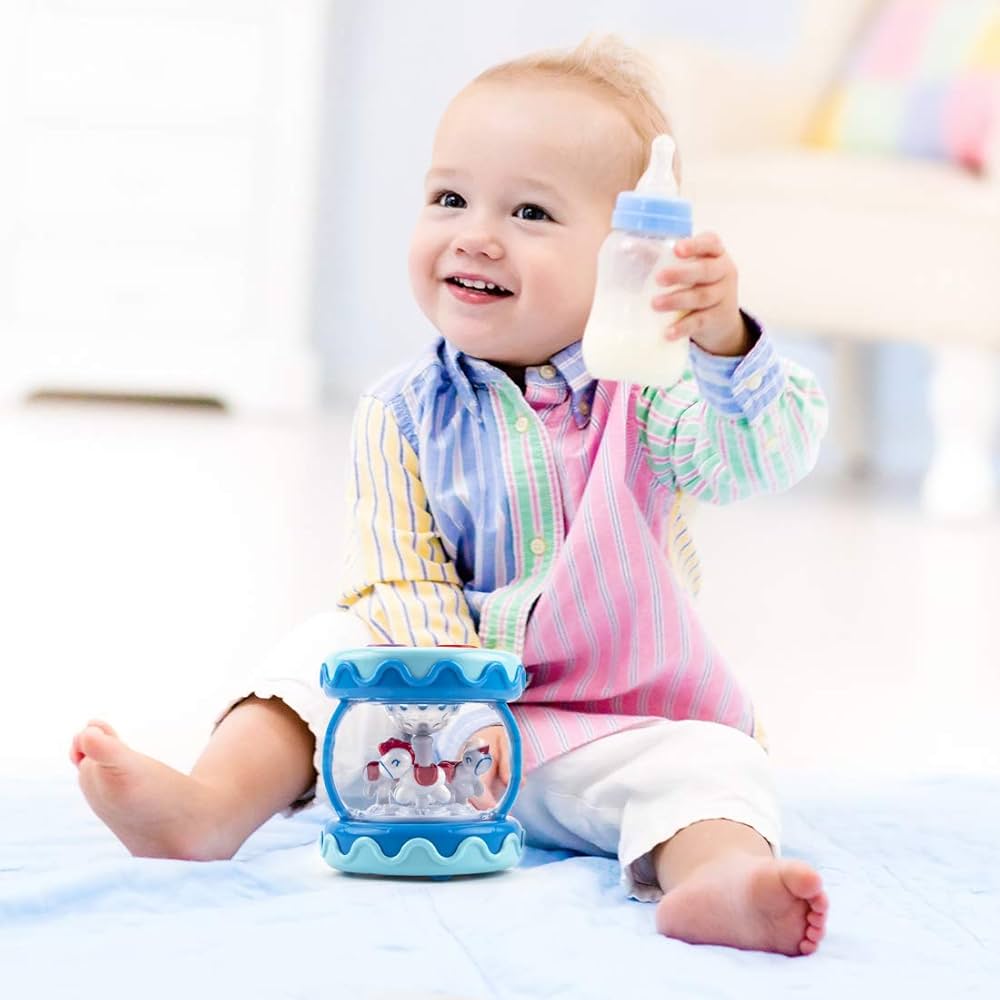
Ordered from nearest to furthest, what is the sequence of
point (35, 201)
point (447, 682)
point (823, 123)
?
point (447, 682) < point (823, 123) < point (35, 201)

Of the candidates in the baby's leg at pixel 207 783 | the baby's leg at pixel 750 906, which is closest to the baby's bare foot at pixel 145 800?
the baby's leg at pixel 207 783

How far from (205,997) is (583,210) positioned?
18.9 inches

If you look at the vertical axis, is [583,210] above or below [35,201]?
below

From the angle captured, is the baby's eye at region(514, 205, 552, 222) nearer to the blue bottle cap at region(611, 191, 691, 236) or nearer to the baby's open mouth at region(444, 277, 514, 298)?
the baby's open mouth at region(444, 277, 514, 298)

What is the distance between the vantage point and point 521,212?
0.97 m

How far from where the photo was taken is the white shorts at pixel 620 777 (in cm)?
86

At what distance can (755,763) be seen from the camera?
35.0 inches

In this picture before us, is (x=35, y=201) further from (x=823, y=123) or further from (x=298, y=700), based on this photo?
(x=298, y=700)

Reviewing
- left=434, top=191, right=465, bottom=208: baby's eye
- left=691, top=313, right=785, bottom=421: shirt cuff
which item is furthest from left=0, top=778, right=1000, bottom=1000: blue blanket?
left=434, top=191, right=465, bottom=208: baby's eye

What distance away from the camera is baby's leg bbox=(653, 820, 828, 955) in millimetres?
726

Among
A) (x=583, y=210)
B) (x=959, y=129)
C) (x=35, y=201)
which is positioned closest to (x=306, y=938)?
(x=583, y=210)

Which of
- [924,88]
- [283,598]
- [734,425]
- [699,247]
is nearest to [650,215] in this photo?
[699,247]

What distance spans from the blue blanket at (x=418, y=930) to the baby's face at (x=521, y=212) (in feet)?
0.94

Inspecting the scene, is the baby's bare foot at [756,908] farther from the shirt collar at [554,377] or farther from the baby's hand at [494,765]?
the shirt collar at [554,377]
